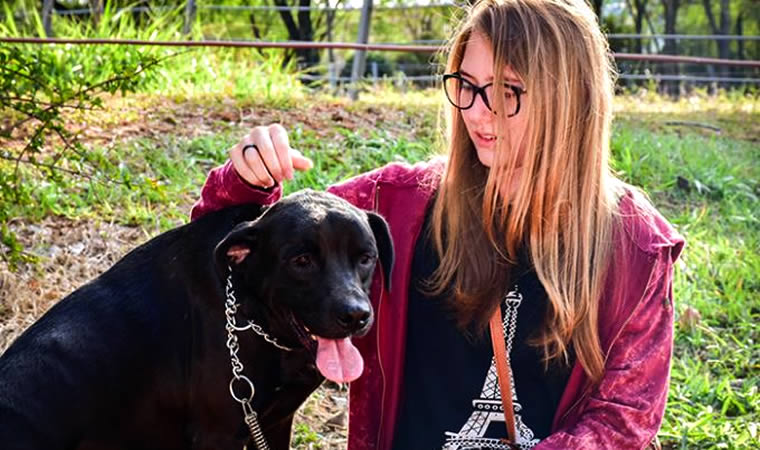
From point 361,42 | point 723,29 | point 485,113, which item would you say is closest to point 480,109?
point 485,113

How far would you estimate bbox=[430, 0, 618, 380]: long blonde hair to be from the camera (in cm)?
282

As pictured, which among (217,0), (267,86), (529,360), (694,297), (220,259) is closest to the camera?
(220,259)

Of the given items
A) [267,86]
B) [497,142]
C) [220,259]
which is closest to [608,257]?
[497,142]

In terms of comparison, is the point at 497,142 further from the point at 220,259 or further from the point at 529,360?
the point at 220,259

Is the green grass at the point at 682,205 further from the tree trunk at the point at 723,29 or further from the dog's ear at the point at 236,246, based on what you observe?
the tree trunk at the point at 723,29

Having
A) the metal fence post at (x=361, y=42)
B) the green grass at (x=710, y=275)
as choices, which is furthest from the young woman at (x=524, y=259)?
the metal fence post at (x=361, y=42)

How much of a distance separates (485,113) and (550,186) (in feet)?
0.91

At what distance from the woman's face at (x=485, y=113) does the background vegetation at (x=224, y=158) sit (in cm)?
52

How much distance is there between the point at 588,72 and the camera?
287 centimetres

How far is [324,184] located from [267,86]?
1.89m

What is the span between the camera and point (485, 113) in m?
2.91

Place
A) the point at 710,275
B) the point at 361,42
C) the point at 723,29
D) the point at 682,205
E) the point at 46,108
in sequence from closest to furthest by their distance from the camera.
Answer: the point at 46,108
the point at 710,275
the point at 682,205
the point at 361,42
the point at 723,29

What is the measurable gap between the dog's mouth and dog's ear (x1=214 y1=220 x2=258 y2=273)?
0.73 feet

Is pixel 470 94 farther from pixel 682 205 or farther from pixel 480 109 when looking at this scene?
pixel 682 205
